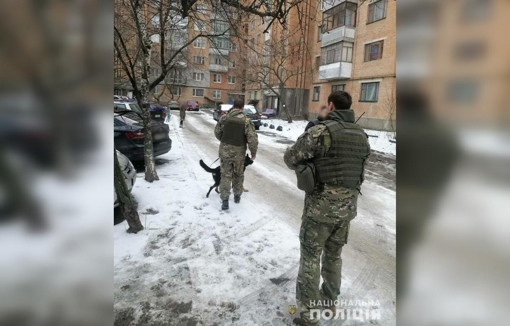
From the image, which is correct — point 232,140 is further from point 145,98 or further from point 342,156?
point 342,156

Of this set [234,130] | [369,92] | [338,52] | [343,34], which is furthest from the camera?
[338,52]

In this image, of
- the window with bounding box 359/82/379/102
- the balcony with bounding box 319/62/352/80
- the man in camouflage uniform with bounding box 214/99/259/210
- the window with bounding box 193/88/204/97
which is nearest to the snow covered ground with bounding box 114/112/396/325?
the man in camouflage uniform with bounding box 214/99/259/210

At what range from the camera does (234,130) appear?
4.88m

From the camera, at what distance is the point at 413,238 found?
0.83 m

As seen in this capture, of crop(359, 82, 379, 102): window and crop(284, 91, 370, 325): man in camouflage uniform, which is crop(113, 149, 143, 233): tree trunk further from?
crop(359, 82, 379, 102): window

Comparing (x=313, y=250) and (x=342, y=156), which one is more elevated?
(x=342, y=156)

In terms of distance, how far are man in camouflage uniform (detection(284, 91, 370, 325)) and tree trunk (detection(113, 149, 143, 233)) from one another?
237cm

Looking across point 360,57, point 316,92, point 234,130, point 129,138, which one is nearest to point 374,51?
point 360,57

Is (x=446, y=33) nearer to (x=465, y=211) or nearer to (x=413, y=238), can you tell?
(x=465, y=211)

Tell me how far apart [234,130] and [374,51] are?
66.5 ft

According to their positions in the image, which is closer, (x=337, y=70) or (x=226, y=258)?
(x=226, y=258)

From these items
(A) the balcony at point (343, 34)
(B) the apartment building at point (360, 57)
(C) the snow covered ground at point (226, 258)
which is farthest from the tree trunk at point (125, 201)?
(A) the balcony at point (343, 34)

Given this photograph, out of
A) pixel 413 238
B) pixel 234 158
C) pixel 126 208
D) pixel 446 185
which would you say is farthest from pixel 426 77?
pixel 234 158

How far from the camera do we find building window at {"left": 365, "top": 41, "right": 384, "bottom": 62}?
20.7m
